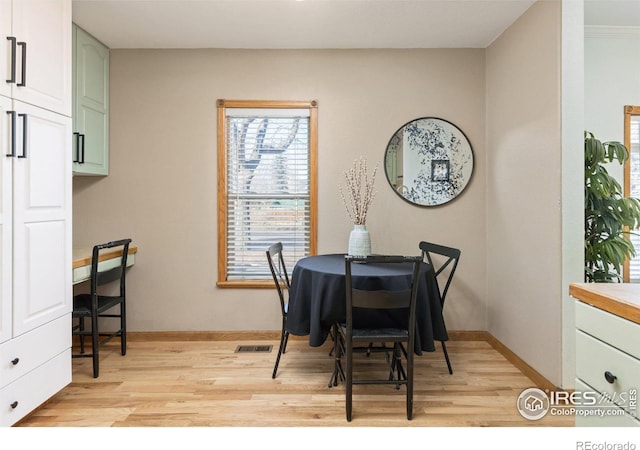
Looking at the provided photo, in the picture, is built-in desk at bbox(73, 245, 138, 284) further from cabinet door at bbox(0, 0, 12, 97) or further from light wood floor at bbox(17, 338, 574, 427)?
cabinet door at bbox(0, 0, 12, 97)

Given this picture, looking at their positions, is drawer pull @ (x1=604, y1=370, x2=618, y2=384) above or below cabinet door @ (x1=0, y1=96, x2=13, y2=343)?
below

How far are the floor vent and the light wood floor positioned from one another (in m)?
0.06

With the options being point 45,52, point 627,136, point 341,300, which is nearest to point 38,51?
point 45,52

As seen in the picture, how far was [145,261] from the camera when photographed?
3490 mm

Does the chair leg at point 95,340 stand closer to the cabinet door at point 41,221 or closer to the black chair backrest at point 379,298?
the cabinet door at point 41,221

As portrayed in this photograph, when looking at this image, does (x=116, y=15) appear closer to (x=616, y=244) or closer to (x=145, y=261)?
(x=145, y=261)

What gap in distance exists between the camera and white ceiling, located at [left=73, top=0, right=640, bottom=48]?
8.92 ft

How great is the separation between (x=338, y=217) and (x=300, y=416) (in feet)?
5.67

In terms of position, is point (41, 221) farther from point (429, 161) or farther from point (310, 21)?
point (429, 161)

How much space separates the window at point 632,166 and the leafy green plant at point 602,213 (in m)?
0.74

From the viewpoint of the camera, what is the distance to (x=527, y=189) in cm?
280

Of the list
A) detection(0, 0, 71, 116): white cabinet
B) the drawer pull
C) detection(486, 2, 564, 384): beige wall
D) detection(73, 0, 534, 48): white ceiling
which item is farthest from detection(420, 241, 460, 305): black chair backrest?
detection(0, 0, 71, 116): white cabinet

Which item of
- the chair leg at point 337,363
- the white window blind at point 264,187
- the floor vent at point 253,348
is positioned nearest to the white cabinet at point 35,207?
the floor vent at point 253,348
